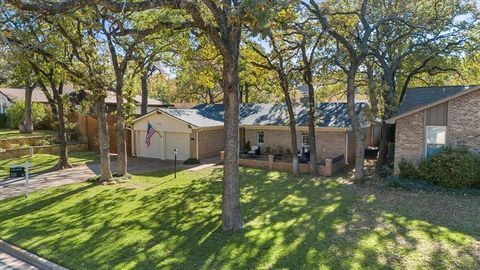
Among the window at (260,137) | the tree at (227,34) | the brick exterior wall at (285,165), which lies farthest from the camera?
the window at (260,137)

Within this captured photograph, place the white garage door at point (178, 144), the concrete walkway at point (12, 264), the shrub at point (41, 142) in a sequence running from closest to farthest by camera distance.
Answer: the concrete walkway at point (12, 264)
the white garage door at point (178, 144)
the shrub at point (41, 142)

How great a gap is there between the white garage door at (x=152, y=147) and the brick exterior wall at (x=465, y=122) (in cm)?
1631

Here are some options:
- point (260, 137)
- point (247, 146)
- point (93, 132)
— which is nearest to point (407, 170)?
point (260, 137)

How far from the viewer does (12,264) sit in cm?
821

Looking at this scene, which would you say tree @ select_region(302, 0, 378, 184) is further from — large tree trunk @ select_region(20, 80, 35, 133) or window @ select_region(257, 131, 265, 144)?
large tree trunk @ select_region(20, 80, 35, 133)

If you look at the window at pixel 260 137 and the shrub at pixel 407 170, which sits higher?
the window at pixel 260 137

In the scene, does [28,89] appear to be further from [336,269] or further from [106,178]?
[336,269]

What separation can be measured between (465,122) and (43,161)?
22.6 metres

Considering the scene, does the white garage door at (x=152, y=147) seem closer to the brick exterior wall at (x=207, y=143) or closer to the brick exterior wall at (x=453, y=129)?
the brick exterior wall at (x=207, y=143)

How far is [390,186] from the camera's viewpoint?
1502cm

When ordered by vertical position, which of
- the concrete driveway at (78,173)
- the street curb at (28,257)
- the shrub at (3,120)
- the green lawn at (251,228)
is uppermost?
the shrub at (3,120)

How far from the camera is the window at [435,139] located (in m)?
15.4

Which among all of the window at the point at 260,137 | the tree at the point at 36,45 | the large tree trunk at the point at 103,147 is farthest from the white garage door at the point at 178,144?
the large tree trunk at the point at 103,147

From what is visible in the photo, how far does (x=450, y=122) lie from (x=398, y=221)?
7.11 meters
